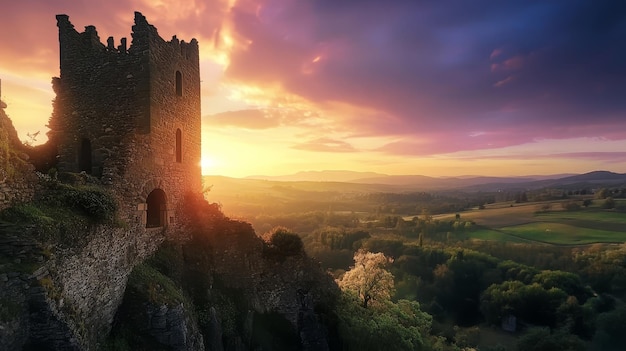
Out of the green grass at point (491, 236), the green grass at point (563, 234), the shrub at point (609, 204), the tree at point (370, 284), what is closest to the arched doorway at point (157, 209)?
the tree at point (370, 284)

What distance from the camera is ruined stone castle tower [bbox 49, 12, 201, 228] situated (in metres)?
14.8

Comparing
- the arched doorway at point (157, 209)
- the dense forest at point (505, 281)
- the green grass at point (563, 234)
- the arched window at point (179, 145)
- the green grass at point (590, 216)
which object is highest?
the arched window at point (179, 145)

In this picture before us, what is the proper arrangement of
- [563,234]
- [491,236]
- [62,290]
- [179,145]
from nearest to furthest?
[62,290] < [179,145] < [563,234] < [491,236]

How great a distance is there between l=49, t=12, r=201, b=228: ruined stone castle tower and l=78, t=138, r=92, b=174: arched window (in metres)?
0.04

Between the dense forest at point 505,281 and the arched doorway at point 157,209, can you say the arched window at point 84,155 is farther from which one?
the dense forest at point 505,281

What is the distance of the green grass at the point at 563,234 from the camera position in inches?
3610

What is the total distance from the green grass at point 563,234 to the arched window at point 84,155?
339 feet

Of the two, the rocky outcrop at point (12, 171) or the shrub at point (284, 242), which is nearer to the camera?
the rocky outcrop at point (12, 171)

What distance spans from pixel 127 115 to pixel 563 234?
359 feet

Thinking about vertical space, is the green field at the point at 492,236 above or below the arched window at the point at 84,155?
below

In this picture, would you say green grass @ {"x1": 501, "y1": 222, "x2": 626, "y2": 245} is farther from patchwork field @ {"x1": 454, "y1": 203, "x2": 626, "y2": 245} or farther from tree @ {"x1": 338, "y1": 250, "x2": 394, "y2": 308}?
tree @ {"x1": 338, "y1": 250, "x2": 394, "y2": 308}

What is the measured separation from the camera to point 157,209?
1711 centimetres

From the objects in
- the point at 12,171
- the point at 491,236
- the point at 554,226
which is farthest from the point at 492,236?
the point at 12,171

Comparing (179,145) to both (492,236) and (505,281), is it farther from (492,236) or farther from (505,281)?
(492,236)
